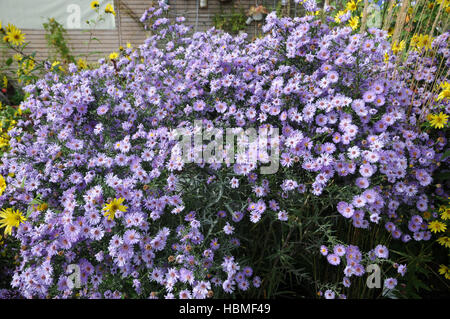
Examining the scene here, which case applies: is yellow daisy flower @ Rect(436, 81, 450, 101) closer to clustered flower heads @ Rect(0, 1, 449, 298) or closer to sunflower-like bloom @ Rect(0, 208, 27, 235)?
clustered flower heads @ Rect(0, 1, 449, 298)

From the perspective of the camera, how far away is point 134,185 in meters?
1.50

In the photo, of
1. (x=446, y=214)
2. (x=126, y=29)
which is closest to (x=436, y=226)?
(x=446, y=214)

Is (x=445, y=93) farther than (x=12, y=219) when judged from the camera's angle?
Yes

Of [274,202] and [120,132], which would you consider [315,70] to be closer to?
[274,202]

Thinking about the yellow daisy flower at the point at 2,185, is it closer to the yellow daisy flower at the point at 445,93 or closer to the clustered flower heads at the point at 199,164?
the clustered flower heads at the point at 199,164

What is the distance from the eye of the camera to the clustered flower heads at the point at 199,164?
4.60 feet

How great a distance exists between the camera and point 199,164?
1.52 m

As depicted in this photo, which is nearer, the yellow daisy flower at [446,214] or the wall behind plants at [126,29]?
the yellow daisy flower at [446,214]

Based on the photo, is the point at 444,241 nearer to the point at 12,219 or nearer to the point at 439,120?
the point at 439,120

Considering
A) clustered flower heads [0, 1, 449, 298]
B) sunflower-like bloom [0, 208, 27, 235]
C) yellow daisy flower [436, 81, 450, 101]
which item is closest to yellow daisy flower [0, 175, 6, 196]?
clustered flower heads [0, 1, 449, 298]

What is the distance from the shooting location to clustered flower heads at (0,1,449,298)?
140 centimetres

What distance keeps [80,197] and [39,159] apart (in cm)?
31

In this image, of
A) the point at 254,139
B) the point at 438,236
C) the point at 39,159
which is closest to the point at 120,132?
the point at 39,159

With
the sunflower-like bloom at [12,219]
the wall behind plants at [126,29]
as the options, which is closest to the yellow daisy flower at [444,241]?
the sunflower-like bloom at [12,219]
